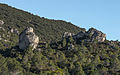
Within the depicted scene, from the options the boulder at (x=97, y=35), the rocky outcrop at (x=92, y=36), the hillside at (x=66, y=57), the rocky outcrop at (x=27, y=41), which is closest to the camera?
the hillside at (x=66, y=57)

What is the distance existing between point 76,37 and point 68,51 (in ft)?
91.1

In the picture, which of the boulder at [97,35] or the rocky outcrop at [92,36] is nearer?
the boulder at [97,35]

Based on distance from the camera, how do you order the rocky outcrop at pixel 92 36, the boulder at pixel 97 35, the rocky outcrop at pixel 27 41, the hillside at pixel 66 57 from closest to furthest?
1. the hillside at pixel 66 57
2. the rocky outcrop at pixel 27 41
3. the boulder at pixel 97 35
4. the rocky outcrop at pixel 92 36

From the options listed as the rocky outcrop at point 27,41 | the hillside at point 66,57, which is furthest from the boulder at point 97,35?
the rocky outcrop at point 27,41

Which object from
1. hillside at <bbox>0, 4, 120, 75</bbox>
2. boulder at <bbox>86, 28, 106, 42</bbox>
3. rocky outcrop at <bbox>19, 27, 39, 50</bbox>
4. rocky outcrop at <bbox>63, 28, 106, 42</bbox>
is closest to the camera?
hillside at <bbox>0, 4, 120, 75</bbox>

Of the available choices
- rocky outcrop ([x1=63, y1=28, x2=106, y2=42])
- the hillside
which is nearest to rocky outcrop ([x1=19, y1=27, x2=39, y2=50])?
the hillside

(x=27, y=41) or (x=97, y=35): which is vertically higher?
(x=97, y=35)

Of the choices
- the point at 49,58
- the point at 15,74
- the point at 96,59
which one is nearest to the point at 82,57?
the point at 96,59

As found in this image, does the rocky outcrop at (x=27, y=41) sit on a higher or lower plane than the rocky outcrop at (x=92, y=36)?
lower

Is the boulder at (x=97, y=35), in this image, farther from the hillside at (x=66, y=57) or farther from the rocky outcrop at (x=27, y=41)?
the rocky outcrop at (x=27, y=41)

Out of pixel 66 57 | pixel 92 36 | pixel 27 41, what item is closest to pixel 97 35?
pixel 92 36

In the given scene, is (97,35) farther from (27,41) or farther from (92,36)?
(27,41)

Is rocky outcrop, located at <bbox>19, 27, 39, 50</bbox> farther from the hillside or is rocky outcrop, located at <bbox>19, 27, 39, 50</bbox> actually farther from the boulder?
the boulder

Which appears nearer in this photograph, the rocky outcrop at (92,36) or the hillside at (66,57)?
the hillside at (66,57)
